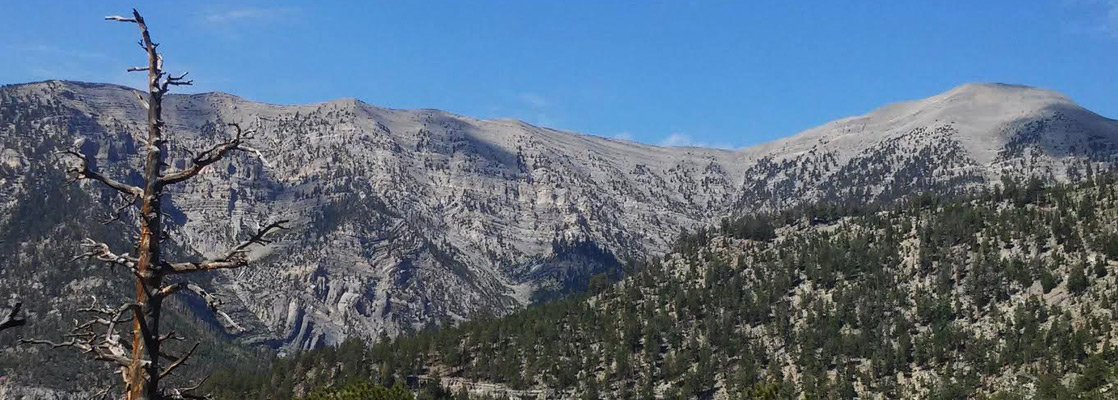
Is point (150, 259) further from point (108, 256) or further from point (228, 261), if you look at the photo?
point (228, 261)

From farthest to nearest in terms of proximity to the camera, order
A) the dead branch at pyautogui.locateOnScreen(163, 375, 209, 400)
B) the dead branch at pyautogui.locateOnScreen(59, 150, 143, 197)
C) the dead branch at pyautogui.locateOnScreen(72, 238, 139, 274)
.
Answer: the dead branch at pyautogui.locateOnScreen(59, 150, 143, 197), the dead branch at pyautogui.locateOnScreen(163, 375, 209, 400), the dead branch at pyautogui.locateOnScreen(72, 238, 139, 274)

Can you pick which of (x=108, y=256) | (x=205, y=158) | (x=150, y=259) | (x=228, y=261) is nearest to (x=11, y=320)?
(x=108, y=256)

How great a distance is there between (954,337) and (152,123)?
198 m

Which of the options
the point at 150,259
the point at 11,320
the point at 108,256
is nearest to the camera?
the point at 11,320

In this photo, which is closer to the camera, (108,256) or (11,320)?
(11,320)

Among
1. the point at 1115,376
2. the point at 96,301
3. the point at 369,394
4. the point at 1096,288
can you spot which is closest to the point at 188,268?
the point at 96,301

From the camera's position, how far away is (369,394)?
111188 mm

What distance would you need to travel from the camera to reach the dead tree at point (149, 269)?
52.0 ft

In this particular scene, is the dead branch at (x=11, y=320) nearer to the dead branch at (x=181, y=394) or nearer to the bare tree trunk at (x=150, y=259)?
the bare tree trunk at (x=150, y=259)

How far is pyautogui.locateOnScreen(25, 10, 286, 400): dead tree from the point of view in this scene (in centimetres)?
1584

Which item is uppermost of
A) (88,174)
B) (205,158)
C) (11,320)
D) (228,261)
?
(205,158)

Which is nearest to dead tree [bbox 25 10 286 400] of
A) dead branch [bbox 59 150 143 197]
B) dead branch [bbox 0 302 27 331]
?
dead branch [bbox 59 150 143 197]

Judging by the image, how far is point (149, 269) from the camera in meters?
16.3

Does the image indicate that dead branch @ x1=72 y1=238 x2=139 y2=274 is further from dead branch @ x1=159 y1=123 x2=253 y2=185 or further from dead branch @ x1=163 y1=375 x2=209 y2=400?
dead branch @ x1=163 y1=375 x2=209 y2=400
